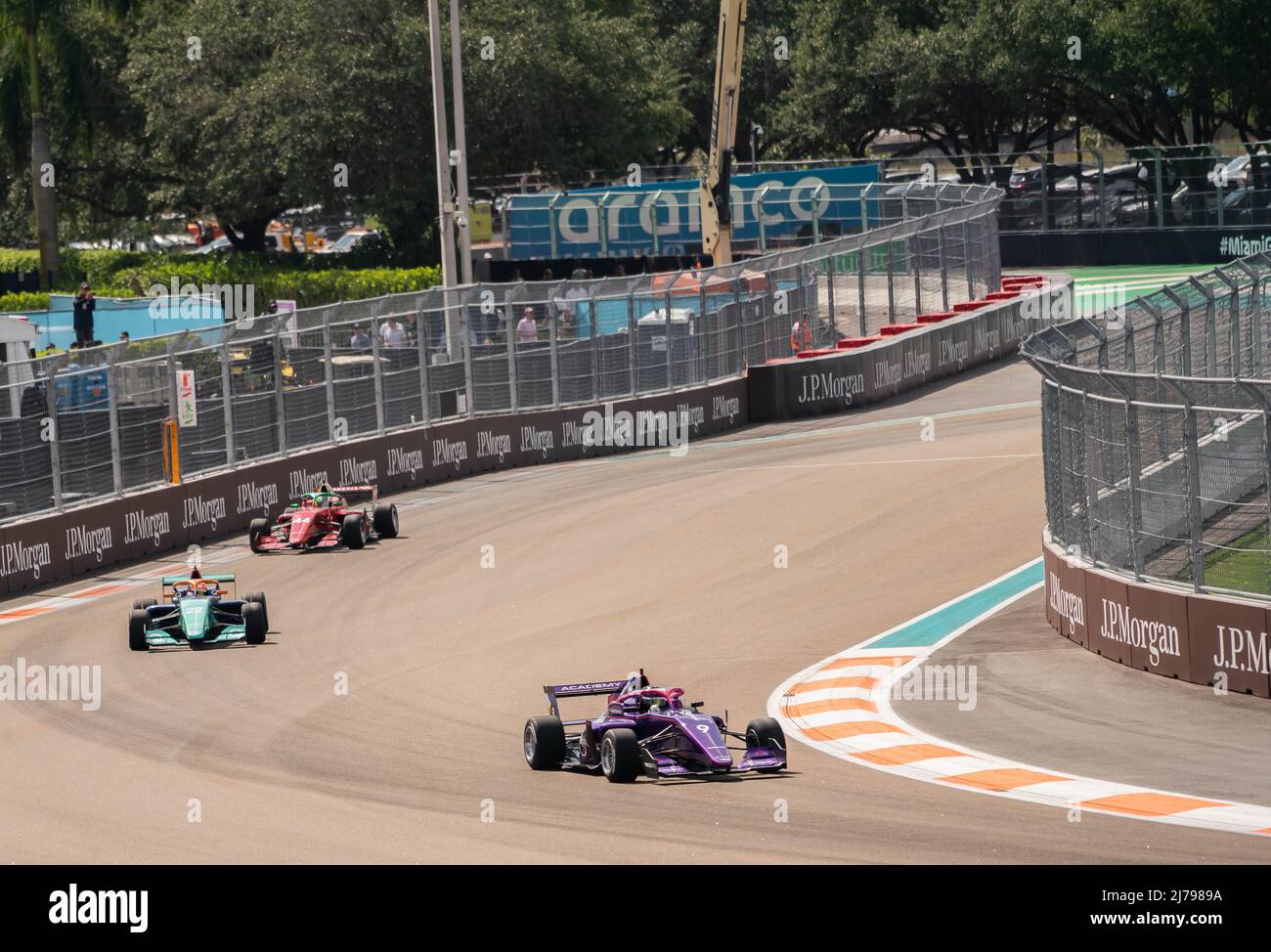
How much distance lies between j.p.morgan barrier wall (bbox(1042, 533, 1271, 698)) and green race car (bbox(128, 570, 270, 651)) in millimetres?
7683

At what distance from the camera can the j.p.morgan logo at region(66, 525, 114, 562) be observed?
22.3 meters

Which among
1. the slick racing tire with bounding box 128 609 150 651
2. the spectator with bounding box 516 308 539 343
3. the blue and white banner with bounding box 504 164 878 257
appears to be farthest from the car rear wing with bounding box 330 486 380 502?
the blue and white banner with bounding box 504 164 878 257

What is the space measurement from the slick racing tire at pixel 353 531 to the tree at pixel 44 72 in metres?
40.3

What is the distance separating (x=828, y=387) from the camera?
110 feet

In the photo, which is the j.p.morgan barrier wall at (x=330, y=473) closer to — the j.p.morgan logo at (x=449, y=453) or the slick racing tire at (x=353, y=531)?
the j.p.morgan logo at (x=449, y=453)

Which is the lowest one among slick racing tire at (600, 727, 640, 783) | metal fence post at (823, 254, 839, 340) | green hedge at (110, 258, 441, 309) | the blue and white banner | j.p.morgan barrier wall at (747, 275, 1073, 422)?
slick racing tire at (600, 727, 640, 783)

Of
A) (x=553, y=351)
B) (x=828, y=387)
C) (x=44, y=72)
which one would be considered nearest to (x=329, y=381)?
(x=553, y=351)

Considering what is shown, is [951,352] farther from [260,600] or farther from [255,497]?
[260,600]

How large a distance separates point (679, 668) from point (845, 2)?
54256 mm

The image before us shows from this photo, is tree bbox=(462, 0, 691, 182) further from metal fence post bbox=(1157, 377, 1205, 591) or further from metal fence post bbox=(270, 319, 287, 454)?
metal fence post bbox=(1157, 377, 1205, 591)

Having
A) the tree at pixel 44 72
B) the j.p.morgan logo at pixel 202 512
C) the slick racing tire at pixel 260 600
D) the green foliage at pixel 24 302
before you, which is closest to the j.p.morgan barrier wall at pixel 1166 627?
the slick racing tire at pixel 260 600

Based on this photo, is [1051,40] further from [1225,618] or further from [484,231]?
[1225,618]

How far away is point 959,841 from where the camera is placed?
10.1 metres

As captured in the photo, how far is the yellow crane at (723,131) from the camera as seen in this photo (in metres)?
38.2
